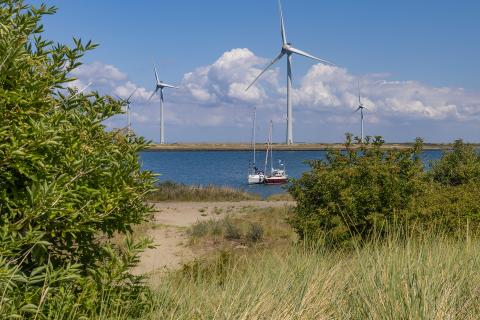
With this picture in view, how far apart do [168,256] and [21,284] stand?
1500 centimetres

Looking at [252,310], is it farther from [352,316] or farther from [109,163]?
[109,163]

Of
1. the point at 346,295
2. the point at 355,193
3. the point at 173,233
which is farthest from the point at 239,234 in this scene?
the point at 346,295

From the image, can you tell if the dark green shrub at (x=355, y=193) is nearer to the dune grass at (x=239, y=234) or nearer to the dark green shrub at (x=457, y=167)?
the dune grass at (x=239, y=234)

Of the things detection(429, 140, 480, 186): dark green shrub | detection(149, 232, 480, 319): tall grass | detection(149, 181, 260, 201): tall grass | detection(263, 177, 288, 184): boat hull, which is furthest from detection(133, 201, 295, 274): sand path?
detection(263, 177, 288, 184): boat hull

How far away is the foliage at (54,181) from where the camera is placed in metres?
3.98

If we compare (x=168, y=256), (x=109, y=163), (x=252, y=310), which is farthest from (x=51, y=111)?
(x=168, y=256)

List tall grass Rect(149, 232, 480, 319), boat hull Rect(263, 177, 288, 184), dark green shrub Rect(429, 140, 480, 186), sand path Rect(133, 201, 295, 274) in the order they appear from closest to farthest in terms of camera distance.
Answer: tall grass Rect(149, 232, 480, 319) < sand path Rect(133, 201, 295, 274) < dark green shrub Rect(429, 140, 480, 186) < boat hull Rect(263, 177, 288, 184)

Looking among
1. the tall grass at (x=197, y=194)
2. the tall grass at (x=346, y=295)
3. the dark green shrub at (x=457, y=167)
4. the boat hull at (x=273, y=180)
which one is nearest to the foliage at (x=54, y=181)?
the tall grass at (x=346, y=295)

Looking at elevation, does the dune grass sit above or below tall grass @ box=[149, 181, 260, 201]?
above

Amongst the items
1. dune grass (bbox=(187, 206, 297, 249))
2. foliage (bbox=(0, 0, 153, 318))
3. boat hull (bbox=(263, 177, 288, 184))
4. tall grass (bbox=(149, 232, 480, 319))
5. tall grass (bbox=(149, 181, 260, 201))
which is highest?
foliage (bbox=(0, 0, 153, 318))

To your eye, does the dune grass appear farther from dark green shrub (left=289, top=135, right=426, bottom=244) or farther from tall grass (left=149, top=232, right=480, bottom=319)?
tall grass (left=149, top=232, right=480, bottom=319)

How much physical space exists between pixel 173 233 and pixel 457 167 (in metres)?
12.0

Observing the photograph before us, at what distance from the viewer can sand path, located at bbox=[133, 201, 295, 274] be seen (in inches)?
643

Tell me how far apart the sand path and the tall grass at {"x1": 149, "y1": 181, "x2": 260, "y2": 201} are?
249 cm
